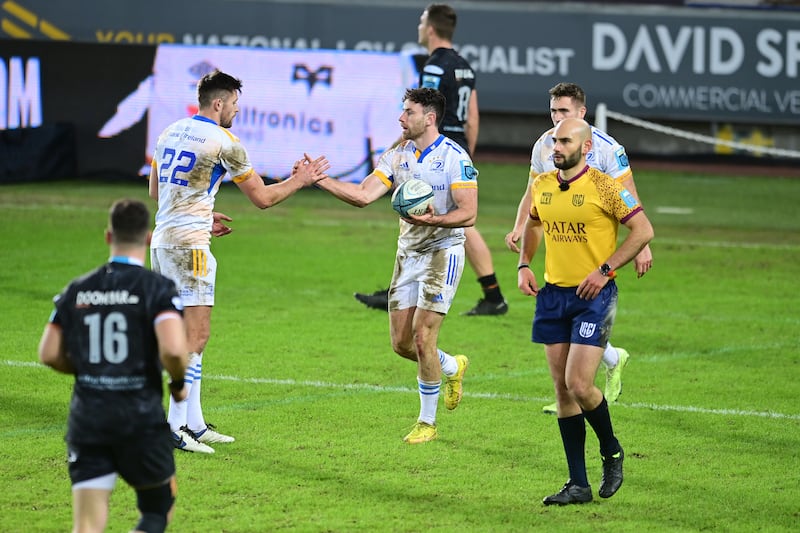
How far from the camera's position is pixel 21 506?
6.86 metres

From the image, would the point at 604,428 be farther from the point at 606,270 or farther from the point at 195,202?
the point at 195,202

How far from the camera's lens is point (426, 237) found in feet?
28.4

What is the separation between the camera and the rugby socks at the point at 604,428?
23.5 ft

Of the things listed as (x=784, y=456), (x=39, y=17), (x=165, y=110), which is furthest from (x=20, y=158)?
(x=784, y=456)

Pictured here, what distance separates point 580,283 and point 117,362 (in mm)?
2927

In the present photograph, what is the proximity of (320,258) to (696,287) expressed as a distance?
468cm

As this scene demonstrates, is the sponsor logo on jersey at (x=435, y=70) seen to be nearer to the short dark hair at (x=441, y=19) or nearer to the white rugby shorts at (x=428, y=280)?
the short dark hair at (x=441, y=19)

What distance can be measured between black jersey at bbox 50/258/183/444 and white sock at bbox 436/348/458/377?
3.86m

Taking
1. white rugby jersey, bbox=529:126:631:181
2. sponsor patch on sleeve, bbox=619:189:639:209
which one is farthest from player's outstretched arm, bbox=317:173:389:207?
sponsor patch on sleeve, bbox=619:189:639:209

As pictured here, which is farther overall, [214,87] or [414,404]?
[414,404]

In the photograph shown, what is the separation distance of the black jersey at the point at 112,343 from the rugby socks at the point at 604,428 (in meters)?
2.85

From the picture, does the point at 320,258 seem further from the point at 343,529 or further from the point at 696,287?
the point at 343,529

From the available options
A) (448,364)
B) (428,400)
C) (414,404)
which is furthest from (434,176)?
(414,404)

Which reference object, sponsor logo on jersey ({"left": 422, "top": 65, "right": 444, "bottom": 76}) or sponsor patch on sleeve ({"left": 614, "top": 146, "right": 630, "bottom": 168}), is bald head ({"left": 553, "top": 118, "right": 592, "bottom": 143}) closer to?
sponsor patch on sleeve ({"left": 614, "top": 146, "right": 630, "bottom": 168})
